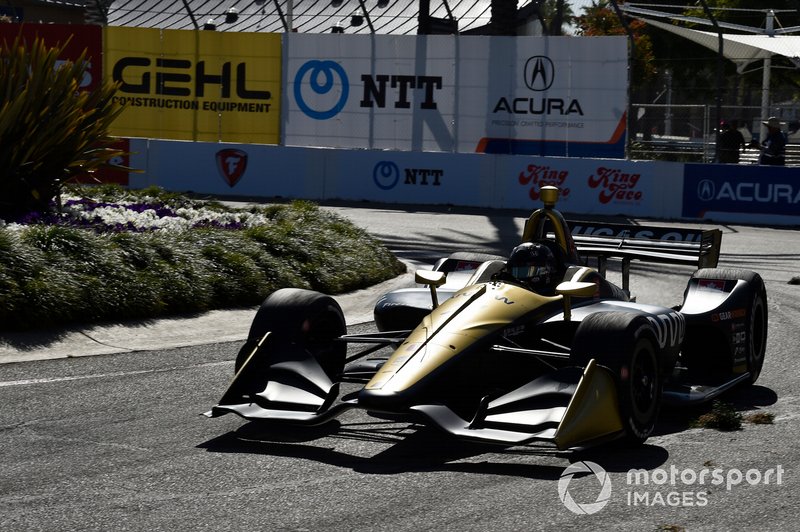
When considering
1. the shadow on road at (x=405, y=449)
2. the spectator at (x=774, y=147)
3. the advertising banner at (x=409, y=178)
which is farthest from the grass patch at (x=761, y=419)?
the advertising banner at (x=409, y=178)

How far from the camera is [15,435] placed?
23.5ft

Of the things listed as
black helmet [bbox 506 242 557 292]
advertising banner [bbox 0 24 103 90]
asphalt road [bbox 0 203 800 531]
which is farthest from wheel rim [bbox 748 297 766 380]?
advertising banner [bbox 0 24 103 90]

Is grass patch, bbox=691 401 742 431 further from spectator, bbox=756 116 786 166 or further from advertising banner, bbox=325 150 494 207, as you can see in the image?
advertising banner, bbox=325 150 494 207

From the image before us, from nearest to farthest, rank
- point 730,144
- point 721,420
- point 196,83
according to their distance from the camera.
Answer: point 721,420 < point 730,144 < point 196,83

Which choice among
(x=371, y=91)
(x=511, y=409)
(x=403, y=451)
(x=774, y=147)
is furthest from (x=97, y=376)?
(x=371, y=91)

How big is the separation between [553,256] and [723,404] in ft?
4.79

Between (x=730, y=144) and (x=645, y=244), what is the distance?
13.9m

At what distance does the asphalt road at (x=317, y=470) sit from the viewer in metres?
5.72

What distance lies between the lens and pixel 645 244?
10.6 m

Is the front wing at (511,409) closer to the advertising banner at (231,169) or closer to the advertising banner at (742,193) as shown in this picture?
the advertising banner at (742,193)

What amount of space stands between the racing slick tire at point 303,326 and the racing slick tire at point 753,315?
9.38 ft

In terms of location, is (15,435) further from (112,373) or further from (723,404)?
(723,404)

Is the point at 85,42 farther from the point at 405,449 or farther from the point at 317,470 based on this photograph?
the point at 317,470

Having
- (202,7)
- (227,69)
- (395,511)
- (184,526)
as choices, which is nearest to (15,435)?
(184,526)
